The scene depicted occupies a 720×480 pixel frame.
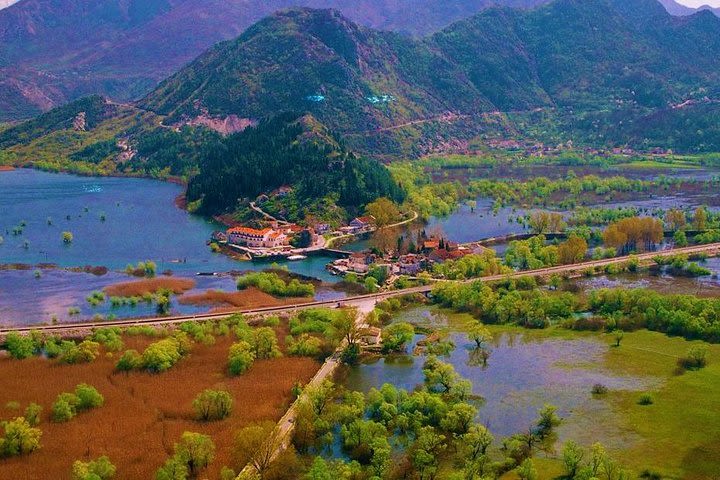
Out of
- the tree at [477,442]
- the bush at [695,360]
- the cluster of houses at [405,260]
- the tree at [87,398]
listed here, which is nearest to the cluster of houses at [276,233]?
the cluster of houses at [405,260]

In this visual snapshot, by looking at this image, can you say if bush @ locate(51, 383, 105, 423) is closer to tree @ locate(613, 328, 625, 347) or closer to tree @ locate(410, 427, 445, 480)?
tree @ locate(410, 427, 445, 480)

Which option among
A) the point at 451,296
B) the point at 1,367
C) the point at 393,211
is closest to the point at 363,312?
the point at 451,296

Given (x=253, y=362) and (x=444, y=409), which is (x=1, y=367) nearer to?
(x=253, y=362)

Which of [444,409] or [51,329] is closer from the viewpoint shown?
[444,409]

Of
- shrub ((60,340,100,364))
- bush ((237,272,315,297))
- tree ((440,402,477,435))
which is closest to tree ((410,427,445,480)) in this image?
tree ((440,402,477,435))

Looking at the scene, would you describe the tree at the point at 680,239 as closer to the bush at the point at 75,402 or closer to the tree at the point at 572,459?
the tree at the point at 572,459

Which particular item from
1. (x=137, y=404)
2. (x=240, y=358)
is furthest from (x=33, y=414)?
(x=240, y=358)

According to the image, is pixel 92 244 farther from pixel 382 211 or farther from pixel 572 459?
pixel 572 459

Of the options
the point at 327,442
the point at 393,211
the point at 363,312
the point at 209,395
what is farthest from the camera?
the point at 393,211
